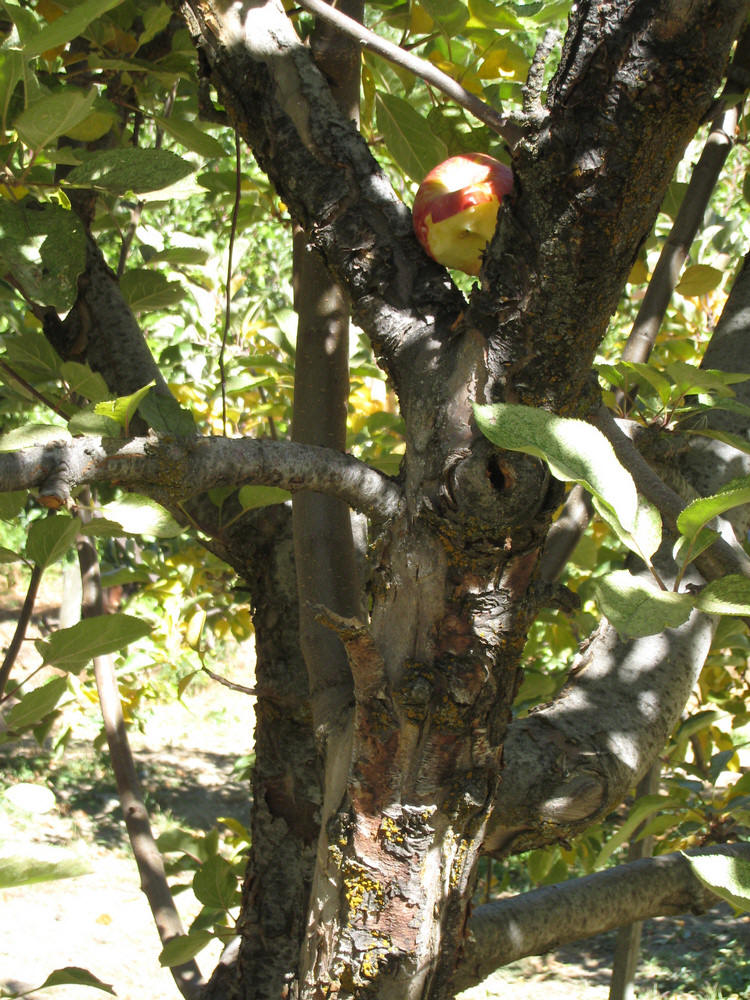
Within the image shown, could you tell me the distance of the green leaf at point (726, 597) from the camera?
535 millimetres

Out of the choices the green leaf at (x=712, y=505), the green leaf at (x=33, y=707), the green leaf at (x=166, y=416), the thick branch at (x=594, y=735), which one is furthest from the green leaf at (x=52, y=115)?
the thick branch at (x=594, y=735)

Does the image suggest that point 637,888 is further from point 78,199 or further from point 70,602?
point 70,602

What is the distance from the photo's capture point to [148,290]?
1247 millimetres

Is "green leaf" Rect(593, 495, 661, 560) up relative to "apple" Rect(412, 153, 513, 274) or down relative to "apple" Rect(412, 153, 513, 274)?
down

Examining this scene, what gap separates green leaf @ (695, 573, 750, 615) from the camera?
1.76 feet

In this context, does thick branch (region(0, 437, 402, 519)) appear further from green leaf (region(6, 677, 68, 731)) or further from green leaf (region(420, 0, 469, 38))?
green leaf (region(420, 0, 469, 38))

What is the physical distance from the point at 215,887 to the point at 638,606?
1002 millimetres

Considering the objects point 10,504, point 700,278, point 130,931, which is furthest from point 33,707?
point 130,931

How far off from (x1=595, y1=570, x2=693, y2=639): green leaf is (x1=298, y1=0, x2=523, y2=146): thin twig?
369mm

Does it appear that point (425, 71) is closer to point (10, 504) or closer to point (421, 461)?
point (421, 461)

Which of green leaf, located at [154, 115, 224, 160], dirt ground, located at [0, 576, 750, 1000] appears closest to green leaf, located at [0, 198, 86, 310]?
green leaf, located at [154, 115, 224, 160]

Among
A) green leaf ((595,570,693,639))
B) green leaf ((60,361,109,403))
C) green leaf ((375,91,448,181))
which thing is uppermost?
green leaf ((375,91,448,181))

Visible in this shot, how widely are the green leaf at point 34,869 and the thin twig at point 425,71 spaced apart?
1.95 feet

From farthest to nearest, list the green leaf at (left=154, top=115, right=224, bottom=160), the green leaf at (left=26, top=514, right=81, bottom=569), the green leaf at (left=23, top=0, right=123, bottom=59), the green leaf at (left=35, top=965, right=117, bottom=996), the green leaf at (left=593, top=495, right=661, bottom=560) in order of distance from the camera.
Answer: the green leaf at (left=154, top=115, right=224, bottom=160), the green leaf at (left=35, top=965, right=117, bottom=996), the green leaf at (left=26, top=514, right=81, bottom=569), the green leaf at (left=23, top=0, right=123, bottom=59), the green leaf at (left=593, top=495, right=661, bottom=560)
